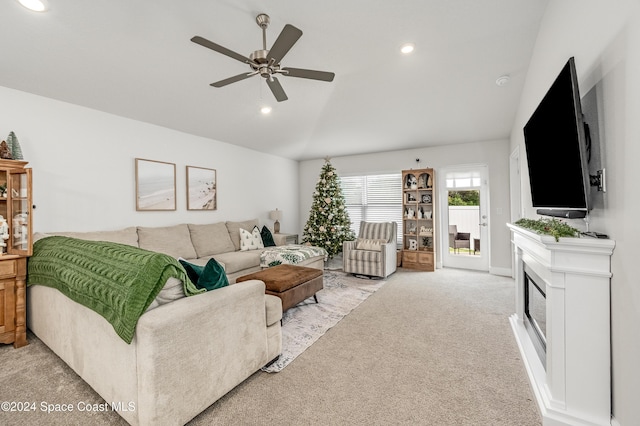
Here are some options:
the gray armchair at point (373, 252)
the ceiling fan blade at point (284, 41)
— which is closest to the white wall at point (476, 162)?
the gray armchair at point (373, 252)

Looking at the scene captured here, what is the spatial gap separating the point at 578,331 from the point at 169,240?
4555 mm

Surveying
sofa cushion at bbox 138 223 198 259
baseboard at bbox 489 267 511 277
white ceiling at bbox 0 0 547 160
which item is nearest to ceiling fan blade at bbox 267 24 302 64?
white ceiling at bbox 0 0 547 160

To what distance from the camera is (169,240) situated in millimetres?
4219

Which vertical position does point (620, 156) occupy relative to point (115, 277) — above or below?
above

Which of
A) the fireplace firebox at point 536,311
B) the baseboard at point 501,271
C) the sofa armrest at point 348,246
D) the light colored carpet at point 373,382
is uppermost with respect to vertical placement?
the sofa armrest at point 348,246

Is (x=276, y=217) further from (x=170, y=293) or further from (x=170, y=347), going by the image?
(x=170, y=347)

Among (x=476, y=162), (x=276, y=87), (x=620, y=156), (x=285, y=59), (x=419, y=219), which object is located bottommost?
(x=419, y=219)

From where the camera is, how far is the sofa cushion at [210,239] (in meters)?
4.62

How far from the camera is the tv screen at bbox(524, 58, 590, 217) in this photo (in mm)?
1545

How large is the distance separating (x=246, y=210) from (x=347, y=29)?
13.6 ft

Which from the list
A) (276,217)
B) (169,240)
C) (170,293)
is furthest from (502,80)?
(169,240)

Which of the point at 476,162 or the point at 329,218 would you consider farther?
the point at 329,218

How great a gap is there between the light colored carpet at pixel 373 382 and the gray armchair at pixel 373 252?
1.83 meters

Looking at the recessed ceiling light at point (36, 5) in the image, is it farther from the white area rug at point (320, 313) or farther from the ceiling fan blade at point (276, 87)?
the white area rug at point (320, 313)
